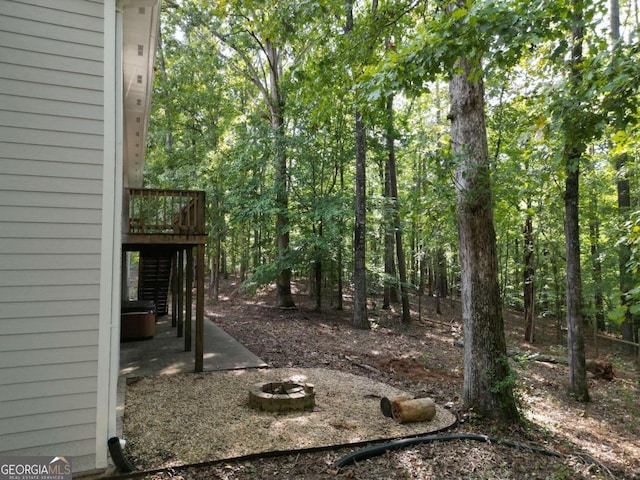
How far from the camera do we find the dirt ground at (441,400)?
12.6 ft

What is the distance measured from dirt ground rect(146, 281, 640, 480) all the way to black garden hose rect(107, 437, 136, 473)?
0.28 metres

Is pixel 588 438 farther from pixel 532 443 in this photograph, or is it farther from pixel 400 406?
pixel 400 406

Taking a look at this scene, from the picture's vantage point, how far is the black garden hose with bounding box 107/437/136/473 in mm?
3564

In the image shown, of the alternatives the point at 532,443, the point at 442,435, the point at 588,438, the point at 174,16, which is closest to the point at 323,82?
the point at 442,435

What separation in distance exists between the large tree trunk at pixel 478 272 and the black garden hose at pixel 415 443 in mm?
602

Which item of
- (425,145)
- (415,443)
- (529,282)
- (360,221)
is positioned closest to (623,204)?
(529,282)

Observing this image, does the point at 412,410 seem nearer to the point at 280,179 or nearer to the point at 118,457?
the point at 118,457

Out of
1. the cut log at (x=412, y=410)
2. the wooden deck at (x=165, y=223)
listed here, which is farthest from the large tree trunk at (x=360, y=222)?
the cut log at (x=412, y=410)

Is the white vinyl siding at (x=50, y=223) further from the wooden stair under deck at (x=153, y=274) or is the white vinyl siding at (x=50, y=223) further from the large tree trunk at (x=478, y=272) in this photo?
the wooden stair under deck at (x=153, y=274)

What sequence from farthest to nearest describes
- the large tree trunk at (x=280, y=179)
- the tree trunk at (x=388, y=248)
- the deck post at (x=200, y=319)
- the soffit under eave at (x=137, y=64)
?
the large tree trunk at (x=280, y=179)
the tree trunk at (x=388, y=248)
the deck post at (x=200, y=319)
the soffit under eave at (x=137, y=64)

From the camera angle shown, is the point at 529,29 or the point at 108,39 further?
the point at 108,39

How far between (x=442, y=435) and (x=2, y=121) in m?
5.24

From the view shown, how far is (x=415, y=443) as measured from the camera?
4344 mm

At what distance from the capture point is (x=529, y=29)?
326cm
